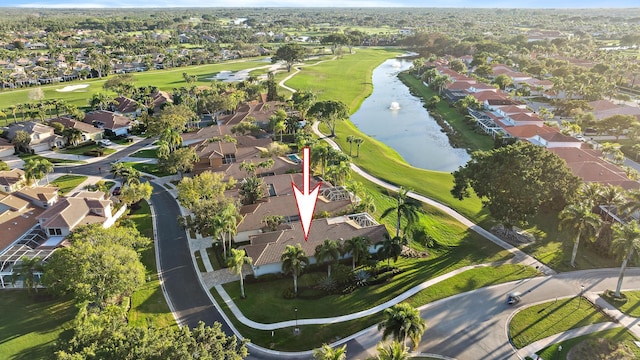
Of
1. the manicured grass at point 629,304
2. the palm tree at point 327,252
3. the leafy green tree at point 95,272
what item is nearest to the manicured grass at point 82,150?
the leafy green tree at point 95,272

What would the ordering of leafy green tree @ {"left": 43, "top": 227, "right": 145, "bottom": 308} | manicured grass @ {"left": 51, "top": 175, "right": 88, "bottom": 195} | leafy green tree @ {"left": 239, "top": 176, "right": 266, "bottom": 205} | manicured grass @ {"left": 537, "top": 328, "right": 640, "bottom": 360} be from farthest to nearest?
manicured grass @ {"left": 51, "top": 175, "right": 88, "bottom": 195} → leafy green tree @ {"left": 239, "top": 176, "right": 266, "bottom": 205} → leafy green tree @ {"left": 43, "top": 227, "right": 145, "bottom": 308} → manicured grass @ {"left": 537, "top": 328, "right": 640, "bottom": 360}

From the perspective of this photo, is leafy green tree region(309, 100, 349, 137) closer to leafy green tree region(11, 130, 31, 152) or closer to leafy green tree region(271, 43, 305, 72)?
leafy green tree region(11, 130, 31, 152)

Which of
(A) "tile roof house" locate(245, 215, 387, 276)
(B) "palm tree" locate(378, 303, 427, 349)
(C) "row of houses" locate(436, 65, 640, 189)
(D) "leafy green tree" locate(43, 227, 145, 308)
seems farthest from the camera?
(C) "row of houses" locate(436, 65, 640, 189)

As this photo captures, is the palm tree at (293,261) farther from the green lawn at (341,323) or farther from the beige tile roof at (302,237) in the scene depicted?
the beige tile roof at (302,237)

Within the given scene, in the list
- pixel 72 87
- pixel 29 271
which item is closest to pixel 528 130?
pixel 29 271

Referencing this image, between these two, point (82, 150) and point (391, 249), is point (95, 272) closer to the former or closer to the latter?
point (391, 249)

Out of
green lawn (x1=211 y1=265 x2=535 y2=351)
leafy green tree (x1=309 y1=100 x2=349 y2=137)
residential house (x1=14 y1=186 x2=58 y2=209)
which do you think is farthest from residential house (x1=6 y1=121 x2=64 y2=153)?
green lawn (x1=211 y1=265 x2=535 y2=351)

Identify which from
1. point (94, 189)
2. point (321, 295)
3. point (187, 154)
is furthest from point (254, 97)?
point (321, 295)
